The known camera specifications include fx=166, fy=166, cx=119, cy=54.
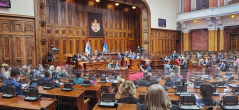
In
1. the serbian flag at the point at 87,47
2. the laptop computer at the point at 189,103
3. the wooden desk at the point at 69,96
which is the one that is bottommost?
the wooden desk at the point at 69,96

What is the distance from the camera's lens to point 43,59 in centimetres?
1138

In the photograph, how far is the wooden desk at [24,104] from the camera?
3006 mm

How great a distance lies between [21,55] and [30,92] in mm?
8584

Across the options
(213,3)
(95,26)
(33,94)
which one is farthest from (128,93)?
(213,3)

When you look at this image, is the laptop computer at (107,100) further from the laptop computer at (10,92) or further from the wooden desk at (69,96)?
the laptop computer at (10,92)

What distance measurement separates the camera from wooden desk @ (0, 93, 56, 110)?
301 cm

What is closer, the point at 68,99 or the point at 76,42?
the point at 68,99

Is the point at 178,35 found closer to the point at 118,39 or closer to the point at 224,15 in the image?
the point at 224,15

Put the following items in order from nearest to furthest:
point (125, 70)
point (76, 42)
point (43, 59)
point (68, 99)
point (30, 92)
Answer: point (30, 92) → point (68, 99) → point (125, 70) → point (43, 59) → point (76, 42)

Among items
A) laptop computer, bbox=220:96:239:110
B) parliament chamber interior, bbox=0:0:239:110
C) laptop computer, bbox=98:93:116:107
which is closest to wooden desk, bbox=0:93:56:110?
parliament chamber interior, bbox=0:0:239:110

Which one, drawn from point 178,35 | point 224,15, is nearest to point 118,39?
point 178,35

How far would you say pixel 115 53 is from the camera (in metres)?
14.6

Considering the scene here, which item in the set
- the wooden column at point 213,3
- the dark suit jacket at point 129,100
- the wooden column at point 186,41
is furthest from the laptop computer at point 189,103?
the wooden column at point 186,41

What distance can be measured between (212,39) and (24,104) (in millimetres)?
18525
